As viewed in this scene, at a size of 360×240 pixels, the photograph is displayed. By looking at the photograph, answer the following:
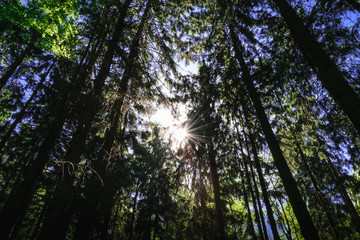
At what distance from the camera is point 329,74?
318cm

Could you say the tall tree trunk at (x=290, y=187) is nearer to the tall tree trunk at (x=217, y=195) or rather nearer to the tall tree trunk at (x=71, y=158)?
the tall tree trunk at (x=217, y=195)

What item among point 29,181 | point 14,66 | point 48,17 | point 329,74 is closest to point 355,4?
point 329,74

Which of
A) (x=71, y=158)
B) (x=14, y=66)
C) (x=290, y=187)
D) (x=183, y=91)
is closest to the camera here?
(x=71, y=158)

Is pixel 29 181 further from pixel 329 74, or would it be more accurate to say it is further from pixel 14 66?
pixel 14 66

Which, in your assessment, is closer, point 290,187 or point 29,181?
point 290,187

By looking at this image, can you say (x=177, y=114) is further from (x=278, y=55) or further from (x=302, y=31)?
(x=278, y=55)

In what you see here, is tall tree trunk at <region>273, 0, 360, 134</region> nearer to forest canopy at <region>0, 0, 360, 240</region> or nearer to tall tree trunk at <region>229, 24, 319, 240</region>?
forest canopy at <region>0, 0, 360, 240</region>

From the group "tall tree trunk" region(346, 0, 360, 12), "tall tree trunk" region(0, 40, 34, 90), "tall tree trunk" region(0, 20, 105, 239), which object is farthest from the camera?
"tall tree trunk" region(0, 40, 34, 90)

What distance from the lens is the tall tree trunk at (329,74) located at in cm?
276

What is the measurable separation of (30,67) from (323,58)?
46.5 ft

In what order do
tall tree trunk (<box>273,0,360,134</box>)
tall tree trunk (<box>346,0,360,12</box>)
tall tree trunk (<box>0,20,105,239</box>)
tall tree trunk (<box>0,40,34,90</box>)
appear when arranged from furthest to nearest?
tall tree trunk (<box>0,40,34,90</box>)
tall tree trunk (<box>0,20,105,239</box>)
tall tree trunk (<box>346,0,360,12</box>)
tall tree trunk (<box>273,0,360,134</box>)

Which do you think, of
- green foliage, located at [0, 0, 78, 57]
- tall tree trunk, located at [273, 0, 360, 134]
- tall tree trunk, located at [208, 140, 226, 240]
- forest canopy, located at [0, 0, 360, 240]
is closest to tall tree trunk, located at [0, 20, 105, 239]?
forest canopy, located at [0, 0, 360, 240]

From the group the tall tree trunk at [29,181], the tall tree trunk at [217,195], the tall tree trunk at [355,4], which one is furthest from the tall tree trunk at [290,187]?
the tall tree trunk at [29,181]

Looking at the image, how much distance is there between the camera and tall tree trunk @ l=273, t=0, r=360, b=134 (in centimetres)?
276
